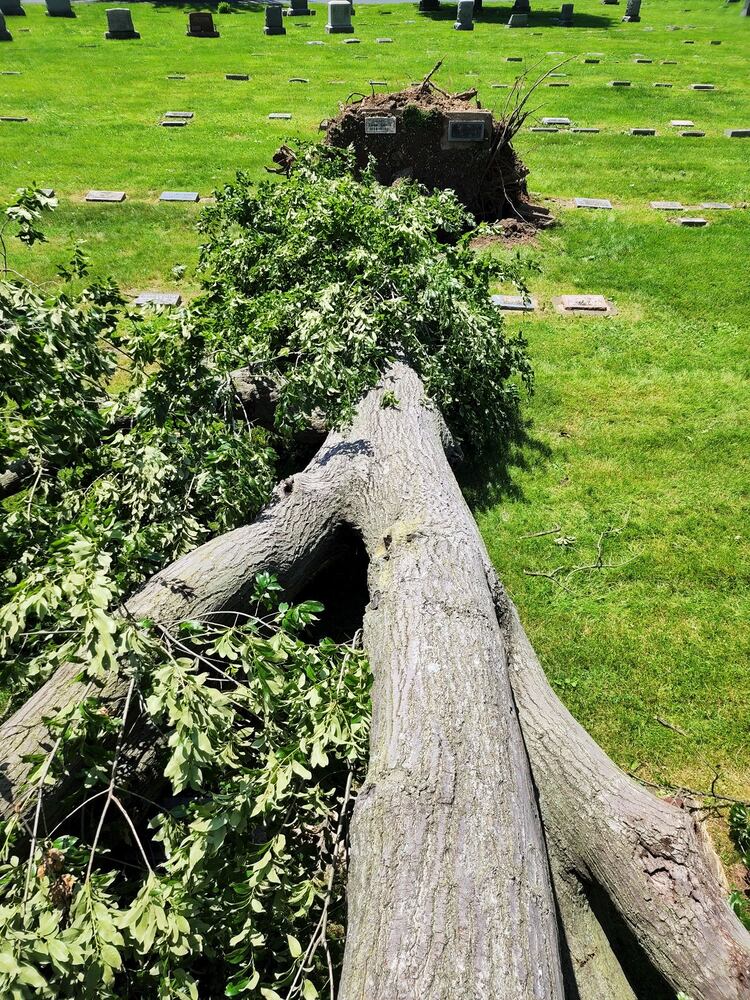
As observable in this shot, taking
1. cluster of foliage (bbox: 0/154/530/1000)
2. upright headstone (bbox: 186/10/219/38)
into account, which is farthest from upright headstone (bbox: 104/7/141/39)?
cluster of foliage (bbox: 0/154/530/1000)

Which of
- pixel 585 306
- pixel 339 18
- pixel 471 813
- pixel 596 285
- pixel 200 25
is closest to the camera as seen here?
pixel 471 813

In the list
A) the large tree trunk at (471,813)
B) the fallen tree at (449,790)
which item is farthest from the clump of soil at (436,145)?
the large tree trunk at (471,813)

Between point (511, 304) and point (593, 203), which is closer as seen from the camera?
point (511, 304)

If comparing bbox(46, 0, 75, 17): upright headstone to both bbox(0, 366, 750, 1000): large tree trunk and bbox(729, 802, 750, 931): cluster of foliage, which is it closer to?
bbox(0, 366, 750, 1000): large tree trunk

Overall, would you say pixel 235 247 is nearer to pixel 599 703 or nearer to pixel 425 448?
pixel 425 448

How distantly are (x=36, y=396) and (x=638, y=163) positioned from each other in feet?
33.7

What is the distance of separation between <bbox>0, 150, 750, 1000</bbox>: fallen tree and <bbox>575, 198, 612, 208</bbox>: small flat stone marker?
22.5 ft

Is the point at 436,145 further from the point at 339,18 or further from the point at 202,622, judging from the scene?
the point at 339,18

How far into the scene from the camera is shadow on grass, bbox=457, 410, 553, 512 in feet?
15.0

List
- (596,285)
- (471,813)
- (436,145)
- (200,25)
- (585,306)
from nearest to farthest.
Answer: (471,813), (585,306), (596,285), (436,145), (200,25)

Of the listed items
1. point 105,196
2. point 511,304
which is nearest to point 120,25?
point 105,196

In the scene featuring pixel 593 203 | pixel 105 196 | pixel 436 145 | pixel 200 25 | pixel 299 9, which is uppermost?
pixel 299 9

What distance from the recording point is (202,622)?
2.58 metres

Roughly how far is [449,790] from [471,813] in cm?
9
